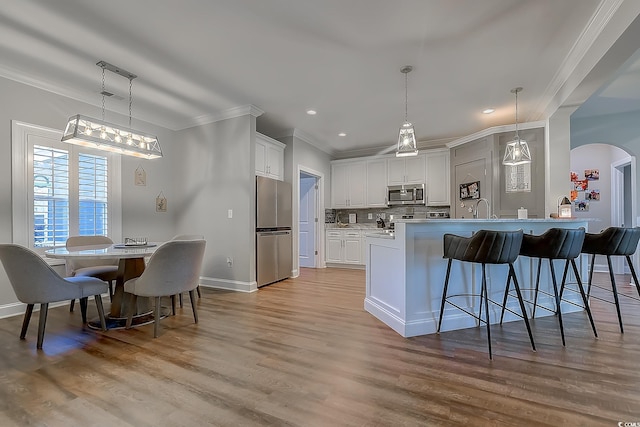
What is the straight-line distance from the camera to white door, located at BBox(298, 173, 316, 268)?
6340mm

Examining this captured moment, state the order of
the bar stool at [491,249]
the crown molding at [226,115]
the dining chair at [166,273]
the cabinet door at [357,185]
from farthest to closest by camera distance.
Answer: the cabinet door at [357,185] → the crown molding at [226,115] → the dining chair at [166,273] → the bar stool at [491,249]

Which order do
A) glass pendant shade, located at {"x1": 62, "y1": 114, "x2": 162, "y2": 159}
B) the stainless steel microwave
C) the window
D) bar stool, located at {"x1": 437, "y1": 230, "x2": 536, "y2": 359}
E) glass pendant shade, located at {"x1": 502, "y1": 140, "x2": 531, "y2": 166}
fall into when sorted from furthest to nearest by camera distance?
the stainless steel microwave, glass pendant shade, located at {"x1": 502, "y1": 140, "x2": 531, "y2": 166}, the window, glass pendant shade, located at {"x1": 62, "y1": 114, "x2": 162, "y2": 159}, bar stool, located at {"x1": 437, "y1": 230, "x2": 536, "y2": 359}

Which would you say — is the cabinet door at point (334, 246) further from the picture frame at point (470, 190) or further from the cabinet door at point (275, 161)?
the picture frame at point (470, 190)

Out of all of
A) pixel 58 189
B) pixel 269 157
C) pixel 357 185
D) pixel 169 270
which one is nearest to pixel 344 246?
pixel 357 185

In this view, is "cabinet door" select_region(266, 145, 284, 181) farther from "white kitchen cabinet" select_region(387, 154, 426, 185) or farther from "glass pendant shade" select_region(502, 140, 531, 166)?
"glass pendant shade" select_region(502, 140, 531, 166)

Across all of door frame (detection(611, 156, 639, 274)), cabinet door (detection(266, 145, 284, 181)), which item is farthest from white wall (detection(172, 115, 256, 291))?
door frame (detection(611, 156, 639, 274))

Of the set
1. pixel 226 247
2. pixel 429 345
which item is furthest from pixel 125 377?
pixel 226 247

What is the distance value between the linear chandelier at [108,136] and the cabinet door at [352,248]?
3.92m

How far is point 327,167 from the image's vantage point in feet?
22.3

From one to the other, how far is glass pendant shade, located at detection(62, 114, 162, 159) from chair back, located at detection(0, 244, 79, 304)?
1.12 meters

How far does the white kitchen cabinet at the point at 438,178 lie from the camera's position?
5949mm

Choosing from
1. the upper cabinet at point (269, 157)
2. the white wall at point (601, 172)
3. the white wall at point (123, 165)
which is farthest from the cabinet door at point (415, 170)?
the white wall at point (123, 165)

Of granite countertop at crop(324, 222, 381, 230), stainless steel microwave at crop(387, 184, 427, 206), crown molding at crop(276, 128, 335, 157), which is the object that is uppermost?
crown molding at crop(276, 128, 335, 157)

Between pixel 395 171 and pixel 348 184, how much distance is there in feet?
3.54
